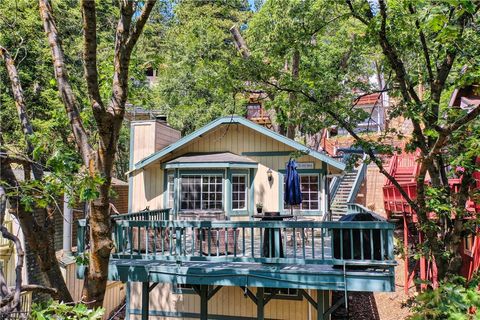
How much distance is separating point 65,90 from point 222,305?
750 centimetres

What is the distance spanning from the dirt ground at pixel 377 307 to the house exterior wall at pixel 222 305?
9.28 ft

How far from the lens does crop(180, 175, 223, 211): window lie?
10.9 metres

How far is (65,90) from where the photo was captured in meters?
3.53

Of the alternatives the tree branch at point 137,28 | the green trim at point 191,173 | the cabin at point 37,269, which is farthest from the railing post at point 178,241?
the tree branch at point 137,28

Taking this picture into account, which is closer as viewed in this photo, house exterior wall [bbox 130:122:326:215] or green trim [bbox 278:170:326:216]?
green trim [bbox 278:170:326:216]

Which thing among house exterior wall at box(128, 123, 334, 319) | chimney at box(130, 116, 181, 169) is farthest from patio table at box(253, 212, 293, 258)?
chimney at box(130, 116, 181, 169)

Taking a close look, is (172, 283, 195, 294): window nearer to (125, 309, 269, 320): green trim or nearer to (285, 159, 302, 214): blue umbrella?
(125, 309, 269, 320): green trim

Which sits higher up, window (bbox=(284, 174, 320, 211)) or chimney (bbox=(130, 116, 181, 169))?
chimney (bbox=(130, 116, 181, 169))

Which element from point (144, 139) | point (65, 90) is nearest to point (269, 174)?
point (144, 139)

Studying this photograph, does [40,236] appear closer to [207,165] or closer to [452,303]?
[452,303]

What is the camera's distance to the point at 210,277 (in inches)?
264

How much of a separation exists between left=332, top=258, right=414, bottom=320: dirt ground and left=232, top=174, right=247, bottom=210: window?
4.63m

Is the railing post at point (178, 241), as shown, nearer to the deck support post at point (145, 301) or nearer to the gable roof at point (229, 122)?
the deck support post at point (145, 301)

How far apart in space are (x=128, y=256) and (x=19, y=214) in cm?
374
